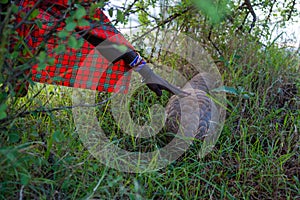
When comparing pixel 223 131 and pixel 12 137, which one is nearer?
pixel 12 137

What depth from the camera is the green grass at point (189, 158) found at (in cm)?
152

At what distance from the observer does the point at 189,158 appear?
6.56 ft

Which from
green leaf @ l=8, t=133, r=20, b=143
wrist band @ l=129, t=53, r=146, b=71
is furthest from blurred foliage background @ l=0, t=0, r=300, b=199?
wrist band @ l=129, t=53, r=146, b=71

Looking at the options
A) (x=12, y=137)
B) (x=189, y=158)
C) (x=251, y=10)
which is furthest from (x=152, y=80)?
(x=251, y=10)

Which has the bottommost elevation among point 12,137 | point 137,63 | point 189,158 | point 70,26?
point 189,158

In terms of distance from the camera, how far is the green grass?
59.7 inches

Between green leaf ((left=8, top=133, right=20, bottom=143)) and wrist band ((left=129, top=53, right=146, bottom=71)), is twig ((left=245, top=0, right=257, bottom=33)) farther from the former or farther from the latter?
green leaf ((left=8, top=133, right=20, bottom=143))

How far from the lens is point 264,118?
232cm

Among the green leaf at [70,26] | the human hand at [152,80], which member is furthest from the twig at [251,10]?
the green leaf at [70,26]

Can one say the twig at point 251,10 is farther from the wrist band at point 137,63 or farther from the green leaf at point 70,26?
the green leaf at point 70,26

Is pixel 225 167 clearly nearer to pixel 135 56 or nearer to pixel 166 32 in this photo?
pixel 135 56

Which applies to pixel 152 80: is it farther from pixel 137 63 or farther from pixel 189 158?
pixel 189 158

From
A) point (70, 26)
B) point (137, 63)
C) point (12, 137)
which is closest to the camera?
point (70, 26)

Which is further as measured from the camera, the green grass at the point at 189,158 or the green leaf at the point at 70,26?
the green grass at the point at 189,158
